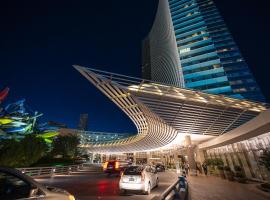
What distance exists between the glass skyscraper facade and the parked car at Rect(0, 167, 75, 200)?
69007 mm

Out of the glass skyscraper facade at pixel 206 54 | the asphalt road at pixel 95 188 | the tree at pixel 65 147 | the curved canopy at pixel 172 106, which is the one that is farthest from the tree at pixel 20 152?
the glass skyscraper facade at pixel 206 54

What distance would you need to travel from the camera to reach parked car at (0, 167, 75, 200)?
8.36 feet

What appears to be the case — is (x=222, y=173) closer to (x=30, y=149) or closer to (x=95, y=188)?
(x=95, y=188)

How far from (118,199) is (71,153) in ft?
106

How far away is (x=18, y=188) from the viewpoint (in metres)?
2.70

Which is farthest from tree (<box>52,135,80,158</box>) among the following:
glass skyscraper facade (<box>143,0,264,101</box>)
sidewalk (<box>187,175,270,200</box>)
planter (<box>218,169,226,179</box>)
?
glass skyscraper facade (<box>143,0,264,101</box>)

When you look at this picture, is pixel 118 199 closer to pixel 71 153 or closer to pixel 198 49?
pixel 71 153

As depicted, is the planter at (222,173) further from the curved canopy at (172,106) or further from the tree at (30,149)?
the tree at (30,149)

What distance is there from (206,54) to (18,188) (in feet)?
272

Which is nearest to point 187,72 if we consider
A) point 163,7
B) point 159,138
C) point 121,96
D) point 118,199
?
point 163,7

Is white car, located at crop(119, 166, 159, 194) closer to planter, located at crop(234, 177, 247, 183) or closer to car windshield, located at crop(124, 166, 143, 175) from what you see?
car windshield, located at crop(124, 166, 143, 175)

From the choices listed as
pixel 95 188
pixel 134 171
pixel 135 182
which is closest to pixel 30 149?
pixel 95 188

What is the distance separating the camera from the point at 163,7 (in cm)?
8344

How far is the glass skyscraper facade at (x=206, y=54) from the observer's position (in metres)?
68.1
